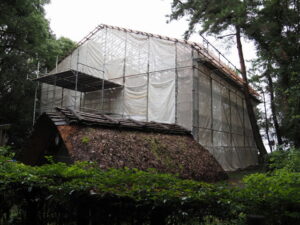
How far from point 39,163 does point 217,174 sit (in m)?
6.19

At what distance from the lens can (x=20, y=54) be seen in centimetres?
1872

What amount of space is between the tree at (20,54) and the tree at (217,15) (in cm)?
1017

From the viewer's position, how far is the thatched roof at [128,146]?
666 centimetres

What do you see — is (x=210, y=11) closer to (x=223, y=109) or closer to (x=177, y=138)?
(x=177, y=138)

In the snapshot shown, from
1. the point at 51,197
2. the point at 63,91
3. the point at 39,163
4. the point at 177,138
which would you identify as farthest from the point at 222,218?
the point at 63,91

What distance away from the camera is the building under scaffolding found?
13.5m

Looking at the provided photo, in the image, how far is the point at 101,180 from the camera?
8.88 feet

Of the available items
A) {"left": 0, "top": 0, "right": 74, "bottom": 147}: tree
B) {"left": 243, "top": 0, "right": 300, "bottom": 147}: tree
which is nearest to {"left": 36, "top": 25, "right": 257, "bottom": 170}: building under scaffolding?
{"left": 0, "top": 0, "right": 74, "bottom": 147}: tree

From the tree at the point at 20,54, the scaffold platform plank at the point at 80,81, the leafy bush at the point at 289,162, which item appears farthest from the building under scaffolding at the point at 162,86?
the leafy bush at the point at 289,162

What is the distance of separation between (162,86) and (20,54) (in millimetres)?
11528

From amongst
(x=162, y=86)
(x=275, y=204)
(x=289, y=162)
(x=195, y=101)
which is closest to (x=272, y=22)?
(x=195, y=101)

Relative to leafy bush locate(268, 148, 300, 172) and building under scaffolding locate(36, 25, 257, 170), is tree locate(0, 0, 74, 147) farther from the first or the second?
leafy bush locate(268, 148, 300, 172)

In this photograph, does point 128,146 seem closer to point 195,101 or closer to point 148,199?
point 148,199

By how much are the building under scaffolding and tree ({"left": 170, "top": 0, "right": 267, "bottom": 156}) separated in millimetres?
1344
